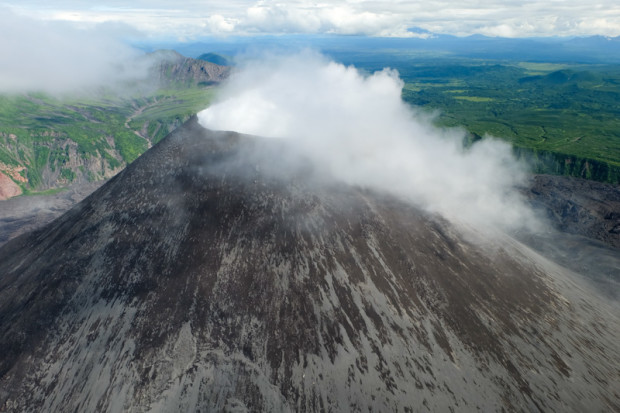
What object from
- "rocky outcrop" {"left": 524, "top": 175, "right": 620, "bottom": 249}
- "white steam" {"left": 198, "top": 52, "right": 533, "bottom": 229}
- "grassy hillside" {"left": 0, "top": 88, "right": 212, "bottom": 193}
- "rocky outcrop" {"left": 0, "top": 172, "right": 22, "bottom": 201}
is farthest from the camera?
"grassy hillside" {"left": 0, "top": 88, "right": 212, "bottom": 193}

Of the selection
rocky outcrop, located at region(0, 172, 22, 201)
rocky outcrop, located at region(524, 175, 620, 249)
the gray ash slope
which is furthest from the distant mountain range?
rocky outcrop, located at region(524, 175, 620, 249)

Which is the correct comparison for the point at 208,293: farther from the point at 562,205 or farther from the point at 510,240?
the point at 562,205

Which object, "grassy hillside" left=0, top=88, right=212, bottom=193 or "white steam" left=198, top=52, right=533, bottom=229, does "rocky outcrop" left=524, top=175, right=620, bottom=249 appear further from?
"grassy hillside" left=0, top=88, right=212, bottom=193

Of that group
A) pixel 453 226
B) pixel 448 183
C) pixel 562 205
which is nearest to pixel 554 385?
pixel 453 226

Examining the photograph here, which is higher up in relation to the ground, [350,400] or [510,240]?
[510,240]

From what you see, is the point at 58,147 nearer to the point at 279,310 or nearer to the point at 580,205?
the point at 279,310

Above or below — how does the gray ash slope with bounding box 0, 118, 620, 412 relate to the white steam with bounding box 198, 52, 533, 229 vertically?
below

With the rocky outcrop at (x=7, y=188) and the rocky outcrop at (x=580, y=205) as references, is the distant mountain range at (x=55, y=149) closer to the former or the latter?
the rocky outcrop at (x=7, y=188)
